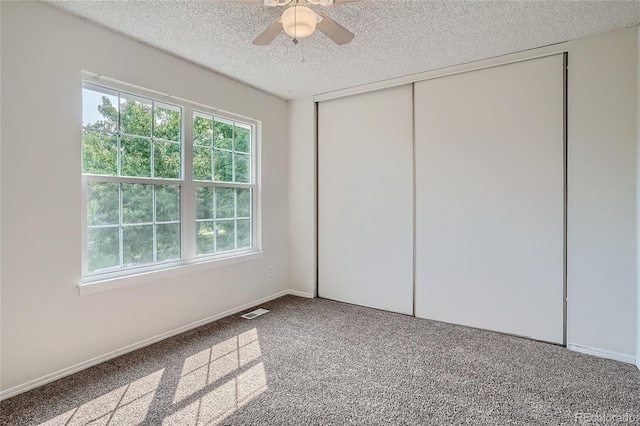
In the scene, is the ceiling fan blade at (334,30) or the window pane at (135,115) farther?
the window pane at (135,115)

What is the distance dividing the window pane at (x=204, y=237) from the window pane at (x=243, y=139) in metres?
0.96

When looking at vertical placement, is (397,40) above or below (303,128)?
above

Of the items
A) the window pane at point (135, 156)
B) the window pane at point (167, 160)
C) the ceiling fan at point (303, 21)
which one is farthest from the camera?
the window pane at point (167, 160)

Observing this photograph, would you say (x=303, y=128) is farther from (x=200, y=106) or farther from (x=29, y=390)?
(x=29, y=390)

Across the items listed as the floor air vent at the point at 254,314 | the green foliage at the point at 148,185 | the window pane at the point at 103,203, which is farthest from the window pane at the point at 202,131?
the floor air vent at the point at 254,314

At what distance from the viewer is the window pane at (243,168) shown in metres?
3.85

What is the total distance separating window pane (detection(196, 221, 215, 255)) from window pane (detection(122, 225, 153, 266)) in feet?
1.58

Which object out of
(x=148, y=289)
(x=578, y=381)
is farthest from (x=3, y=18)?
(x=578, y=381)

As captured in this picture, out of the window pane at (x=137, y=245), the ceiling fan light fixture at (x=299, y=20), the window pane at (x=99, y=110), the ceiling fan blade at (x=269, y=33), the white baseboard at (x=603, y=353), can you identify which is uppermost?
the ceiling fan blade at (x=269, y=33)

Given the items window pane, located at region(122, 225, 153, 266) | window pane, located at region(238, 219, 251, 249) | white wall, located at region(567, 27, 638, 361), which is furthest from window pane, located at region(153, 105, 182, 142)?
white wall, located at region(567, 27, 638, 361)

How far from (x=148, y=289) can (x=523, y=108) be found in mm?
3679

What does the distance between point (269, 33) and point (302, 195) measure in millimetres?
2413

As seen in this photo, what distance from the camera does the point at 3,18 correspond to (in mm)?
2061

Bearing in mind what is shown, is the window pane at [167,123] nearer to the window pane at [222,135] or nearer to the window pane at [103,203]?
A: the window pane at [222,135]
